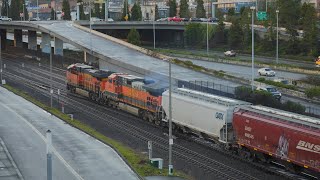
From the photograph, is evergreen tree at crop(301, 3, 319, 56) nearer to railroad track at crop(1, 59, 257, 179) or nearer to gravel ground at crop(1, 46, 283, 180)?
railroad track at crop(1, 59, 257, 179)

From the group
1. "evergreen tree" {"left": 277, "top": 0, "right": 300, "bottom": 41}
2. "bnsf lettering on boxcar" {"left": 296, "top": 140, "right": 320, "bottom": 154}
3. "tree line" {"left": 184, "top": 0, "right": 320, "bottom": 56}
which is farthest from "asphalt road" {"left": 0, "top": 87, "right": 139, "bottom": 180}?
"evergreen tree" {"left": 277, "top": 0, "right": 300, "bottom": 41}

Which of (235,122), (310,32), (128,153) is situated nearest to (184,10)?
(310,32)

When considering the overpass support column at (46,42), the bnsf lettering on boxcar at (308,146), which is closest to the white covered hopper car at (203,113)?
the bnsf lettering on boxcar at (308,146)

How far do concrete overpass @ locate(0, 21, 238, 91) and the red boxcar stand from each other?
22.7 meters

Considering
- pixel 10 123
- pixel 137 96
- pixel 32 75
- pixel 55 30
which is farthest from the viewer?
pixel 55 30

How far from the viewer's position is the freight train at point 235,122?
30312mm

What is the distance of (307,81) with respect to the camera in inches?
2650

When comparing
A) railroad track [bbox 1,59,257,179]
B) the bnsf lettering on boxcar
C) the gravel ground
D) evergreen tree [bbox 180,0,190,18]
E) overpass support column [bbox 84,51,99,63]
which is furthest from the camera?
evergreen tree [bbox 180,0,190,18]

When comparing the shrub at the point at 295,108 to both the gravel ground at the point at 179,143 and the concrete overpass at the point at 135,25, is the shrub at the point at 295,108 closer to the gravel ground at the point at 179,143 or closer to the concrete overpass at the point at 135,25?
the gravel ground at the point at 179,143

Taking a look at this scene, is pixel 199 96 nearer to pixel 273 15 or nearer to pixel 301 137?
pixel 301 137

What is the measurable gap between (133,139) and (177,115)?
3.62 meters

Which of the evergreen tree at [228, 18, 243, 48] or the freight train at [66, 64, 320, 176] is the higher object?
the evergreen tree at [228, 18, 243, 48]

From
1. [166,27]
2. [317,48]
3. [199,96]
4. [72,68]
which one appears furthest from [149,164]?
[166,27]

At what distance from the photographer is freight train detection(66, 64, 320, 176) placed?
30312 mm
